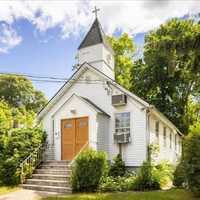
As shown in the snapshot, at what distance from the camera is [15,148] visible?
13.9 m

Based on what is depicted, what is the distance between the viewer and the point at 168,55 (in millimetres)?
13055

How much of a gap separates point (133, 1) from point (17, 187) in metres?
9.68

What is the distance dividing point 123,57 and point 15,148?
20.4 meters

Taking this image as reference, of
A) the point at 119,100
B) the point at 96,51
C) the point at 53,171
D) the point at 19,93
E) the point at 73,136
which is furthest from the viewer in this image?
the point at 19,93

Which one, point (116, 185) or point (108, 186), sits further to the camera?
point (116, 185)

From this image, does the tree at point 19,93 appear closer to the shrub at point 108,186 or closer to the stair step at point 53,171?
the stair step at point 53,171

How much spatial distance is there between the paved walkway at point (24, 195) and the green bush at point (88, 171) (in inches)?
42.3

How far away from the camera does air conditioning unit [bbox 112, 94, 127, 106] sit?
14.9m

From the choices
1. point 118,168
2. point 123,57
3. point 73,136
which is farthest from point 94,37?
point 123,57

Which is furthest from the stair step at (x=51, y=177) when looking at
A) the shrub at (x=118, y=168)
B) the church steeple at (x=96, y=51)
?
the church steeple at (x=96, y=51)

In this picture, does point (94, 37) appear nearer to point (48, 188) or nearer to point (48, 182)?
point (48, 182)

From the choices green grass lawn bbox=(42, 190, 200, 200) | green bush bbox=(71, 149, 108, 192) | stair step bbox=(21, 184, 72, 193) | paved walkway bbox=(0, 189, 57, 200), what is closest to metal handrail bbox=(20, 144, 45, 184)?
stair step bbox=(21, 184, 72, 193)

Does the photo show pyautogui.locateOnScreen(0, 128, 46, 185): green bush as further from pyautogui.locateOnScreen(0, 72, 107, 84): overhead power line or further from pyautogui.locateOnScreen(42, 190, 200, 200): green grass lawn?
pyautogui.locateOnScreen(42, 190, 200, 200): green grass lawn

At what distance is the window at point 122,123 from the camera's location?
14984mm
